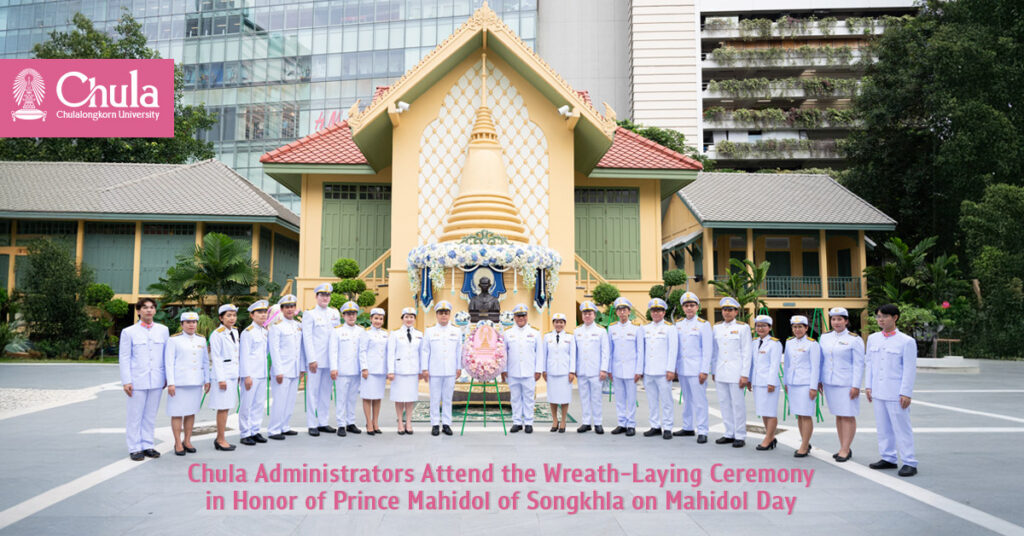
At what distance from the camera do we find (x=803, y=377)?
7680mm

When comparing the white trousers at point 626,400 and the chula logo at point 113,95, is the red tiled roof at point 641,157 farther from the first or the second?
the chula logo at point 113,95

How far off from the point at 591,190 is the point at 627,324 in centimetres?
1009

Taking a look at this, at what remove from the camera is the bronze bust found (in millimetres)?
12336

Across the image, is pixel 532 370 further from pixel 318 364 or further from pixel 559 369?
pixel 318 364

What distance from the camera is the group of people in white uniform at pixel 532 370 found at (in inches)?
288

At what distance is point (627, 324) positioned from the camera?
31.1ft

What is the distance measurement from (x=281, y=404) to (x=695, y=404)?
578 cm

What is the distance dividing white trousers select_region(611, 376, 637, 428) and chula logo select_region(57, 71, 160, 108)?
65.1 feet

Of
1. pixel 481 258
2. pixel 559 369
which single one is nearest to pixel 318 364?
pixel 559 369

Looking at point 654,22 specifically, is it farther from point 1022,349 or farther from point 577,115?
point 577,115

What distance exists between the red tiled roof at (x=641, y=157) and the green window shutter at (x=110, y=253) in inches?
709

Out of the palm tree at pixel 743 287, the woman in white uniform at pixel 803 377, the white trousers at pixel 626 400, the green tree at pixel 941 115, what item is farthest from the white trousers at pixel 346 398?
the green tree at pixel 941 115

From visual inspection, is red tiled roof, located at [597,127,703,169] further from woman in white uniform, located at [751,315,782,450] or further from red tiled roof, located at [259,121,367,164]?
woman in white uniform, located at [751,315,782,450]

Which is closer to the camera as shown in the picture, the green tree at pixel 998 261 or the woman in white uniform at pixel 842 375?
the woman in white uniform at pixel 842 375
